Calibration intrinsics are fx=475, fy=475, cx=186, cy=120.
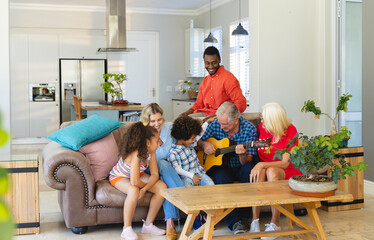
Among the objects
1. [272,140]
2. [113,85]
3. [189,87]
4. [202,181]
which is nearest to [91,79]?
[189,87]

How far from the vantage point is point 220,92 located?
4.70m

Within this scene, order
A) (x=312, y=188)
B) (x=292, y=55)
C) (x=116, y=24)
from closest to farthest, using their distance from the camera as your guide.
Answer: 1. (x=312, y=188)
2. (x=292, y=55)
3. (x=116, y=24)

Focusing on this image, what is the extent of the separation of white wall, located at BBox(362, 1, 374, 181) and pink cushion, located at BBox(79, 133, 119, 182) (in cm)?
275

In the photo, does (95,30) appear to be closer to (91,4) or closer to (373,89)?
(91,4)

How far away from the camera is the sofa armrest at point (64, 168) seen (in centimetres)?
336

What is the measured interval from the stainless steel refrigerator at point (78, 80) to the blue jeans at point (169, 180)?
6.82 m

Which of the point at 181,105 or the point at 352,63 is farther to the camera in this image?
the point at 181,105

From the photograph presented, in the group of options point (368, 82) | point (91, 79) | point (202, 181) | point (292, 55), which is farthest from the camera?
point (91, 79)

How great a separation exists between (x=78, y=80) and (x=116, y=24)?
1.70m

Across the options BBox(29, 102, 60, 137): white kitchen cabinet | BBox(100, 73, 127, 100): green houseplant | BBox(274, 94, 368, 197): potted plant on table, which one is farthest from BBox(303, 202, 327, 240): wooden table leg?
BBox(29, 102, 60, 137): white kitchen cabinet

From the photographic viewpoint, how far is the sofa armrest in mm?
3355

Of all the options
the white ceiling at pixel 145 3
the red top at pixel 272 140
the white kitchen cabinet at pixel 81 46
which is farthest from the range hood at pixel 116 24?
the red top at pixel 272 140

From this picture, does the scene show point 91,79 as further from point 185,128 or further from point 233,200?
point 233,200

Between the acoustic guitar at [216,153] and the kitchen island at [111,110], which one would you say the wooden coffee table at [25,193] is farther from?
the kitchen island at [111,110]
